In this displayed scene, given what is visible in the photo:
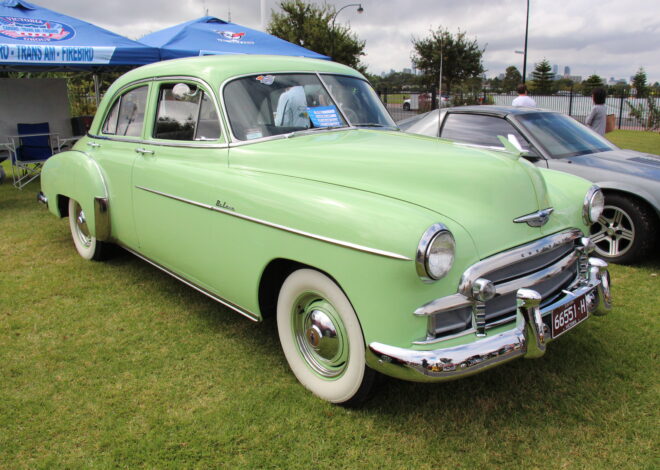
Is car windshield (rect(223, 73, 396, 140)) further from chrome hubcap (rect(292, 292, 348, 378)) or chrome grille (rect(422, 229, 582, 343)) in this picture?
chrome grille (rect(422, 229, 582, 343))

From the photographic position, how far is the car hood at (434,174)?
2.41 m

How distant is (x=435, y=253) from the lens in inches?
83.4

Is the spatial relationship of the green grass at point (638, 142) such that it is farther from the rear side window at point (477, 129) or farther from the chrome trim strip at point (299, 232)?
the chrome trim strip at point (299, 232)

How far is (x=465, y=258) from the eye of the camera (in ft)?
7.31

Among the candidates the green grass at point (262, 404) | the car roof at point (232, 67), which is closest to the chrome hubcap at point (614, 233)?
the green grass at point (262, 404)

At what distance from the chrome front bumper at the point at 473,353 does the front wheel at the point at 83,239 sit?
351 centimetres

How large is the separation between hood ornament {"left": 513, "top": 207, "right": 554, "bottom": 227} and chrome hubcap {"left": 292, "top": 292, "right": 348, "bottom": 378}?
1012mm

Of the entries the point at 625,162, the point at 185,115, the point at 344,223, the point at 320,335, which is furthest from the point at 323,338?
the point at 625,162

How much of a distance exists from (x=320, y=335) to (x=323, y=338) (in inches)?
0.8

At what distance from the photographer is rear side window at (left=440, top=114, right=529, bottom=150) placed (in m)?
5.33

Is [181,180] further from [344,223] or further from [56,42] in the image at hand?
[56,42]

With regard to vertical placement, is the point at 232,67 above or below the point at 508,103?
below

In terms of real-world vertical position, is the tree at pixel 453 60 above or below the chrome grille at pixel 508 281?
above

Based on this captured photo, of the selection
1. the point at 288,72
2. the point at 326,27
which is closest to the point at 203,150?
the point at 288,72
